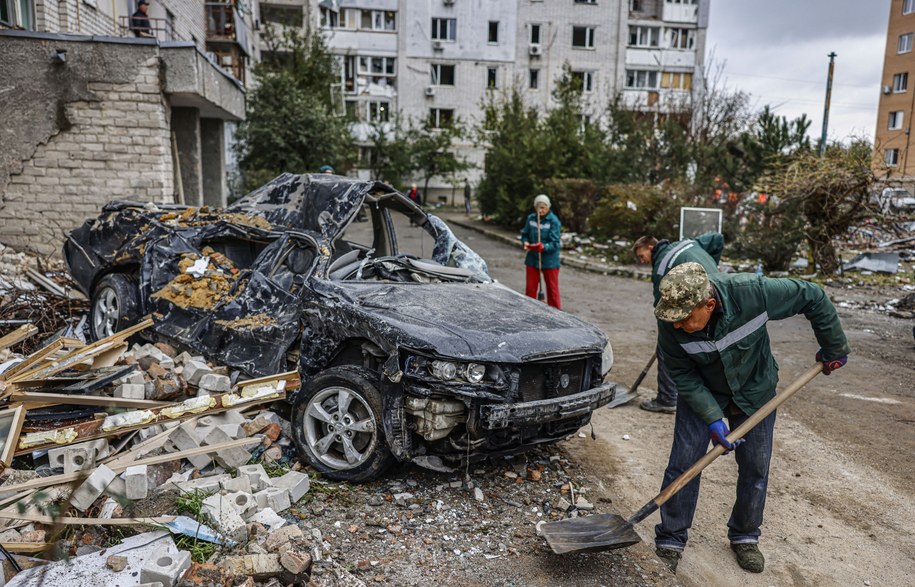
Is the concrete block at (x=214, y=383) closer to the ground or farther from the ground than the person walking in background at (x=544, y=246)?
closer to the ground

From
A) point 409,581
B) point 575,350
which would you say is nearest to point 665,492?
point 575,350

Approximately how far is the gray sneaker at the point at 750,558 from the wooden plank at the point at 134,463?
2905mm

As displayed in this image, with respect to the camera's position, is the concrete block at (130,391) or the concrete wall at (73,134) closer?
the concrete block at (130,391)

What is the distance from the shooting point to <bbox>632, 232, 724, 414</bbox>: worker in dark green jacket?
192 inches

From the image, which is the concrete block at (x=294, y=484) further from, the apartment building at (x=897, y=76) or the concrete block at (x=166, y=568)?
the apartment building at (x=897, y=76)

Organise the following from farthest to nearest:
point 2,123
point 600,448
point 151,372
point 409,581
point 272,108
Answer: point 272,108 → point 2,123 → point 600,448 → point 151,372 → point 409,581

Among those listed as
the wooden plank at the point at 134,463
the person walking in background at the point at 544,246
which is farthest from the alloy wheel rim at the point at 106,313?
the person walking in background at the point at 544,246

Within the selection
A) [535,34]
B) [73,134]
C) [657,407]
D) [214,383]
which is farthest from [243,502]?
[535,34]

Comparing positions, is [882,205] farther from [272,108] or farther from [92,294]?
[272,108]

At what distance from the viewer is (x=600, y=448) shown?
17.4 feet

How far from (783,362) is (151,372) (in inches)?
271

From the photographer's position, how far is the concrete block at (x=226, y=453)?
4.19 meters

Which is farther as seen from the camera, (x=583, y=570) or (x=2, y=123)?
(x=2, y=123)

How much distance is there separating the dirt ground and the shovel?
21 cm
